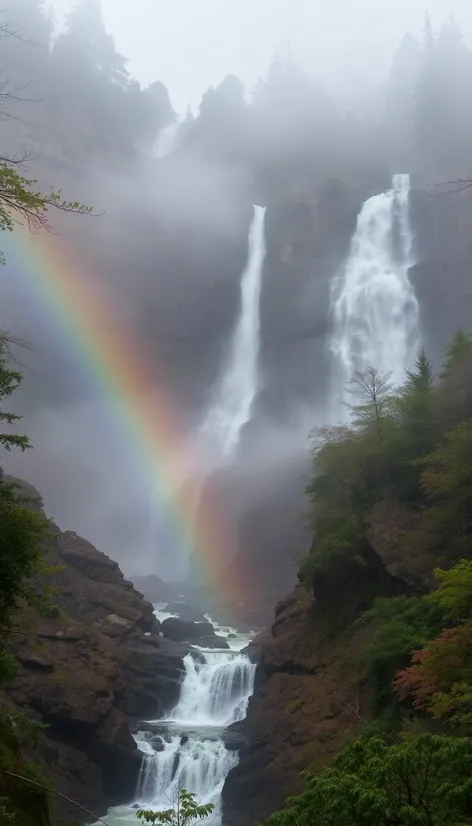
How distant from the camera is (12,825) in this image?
8219 mm

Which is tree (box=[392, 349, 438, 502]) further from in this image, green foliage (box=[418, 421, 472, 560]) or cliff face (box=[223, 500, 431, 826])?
green foliage (box=[418, 421, 472, 560])

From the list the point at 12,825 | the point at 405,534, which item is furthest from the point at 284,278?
the point at 12,825

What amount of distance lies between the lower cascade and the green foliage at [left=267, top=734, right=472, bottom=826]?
22.3 meters

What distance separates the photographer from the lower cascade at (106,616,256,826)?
31.6 meters

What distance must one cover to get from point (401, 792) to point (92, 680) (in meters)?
32.9

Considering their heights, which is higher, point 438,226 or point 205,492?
point 438,226

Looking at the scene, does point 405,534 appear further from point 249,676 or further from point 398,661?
point 249,676

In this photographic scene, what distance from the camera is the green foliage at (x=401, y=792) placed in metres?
6.13

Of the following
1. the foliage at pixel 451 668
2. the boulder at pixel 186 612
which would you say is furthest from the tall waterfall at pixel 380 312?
the foliage at pixel 451 668

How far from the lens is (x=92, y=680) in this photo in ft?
117

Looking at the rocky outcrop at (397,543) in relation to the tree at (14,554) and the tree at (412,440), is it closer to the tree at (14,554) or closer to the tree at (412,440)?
the tree at (412,440)

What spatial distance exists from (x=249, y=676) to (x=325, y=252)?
7746cm

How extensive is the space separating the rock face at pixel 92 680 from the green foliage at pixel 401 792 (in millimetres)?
19959

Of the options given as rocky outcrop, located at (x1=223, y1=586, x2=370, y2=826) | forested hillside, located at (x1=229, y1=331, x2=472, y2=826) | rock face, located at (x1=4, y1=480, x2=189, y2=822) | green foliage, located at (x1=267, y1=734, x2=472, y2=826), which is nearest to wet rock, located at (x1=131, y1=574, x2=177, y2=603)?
rock face, located at (x1=4, y1=480, x2=189, y2=822)
